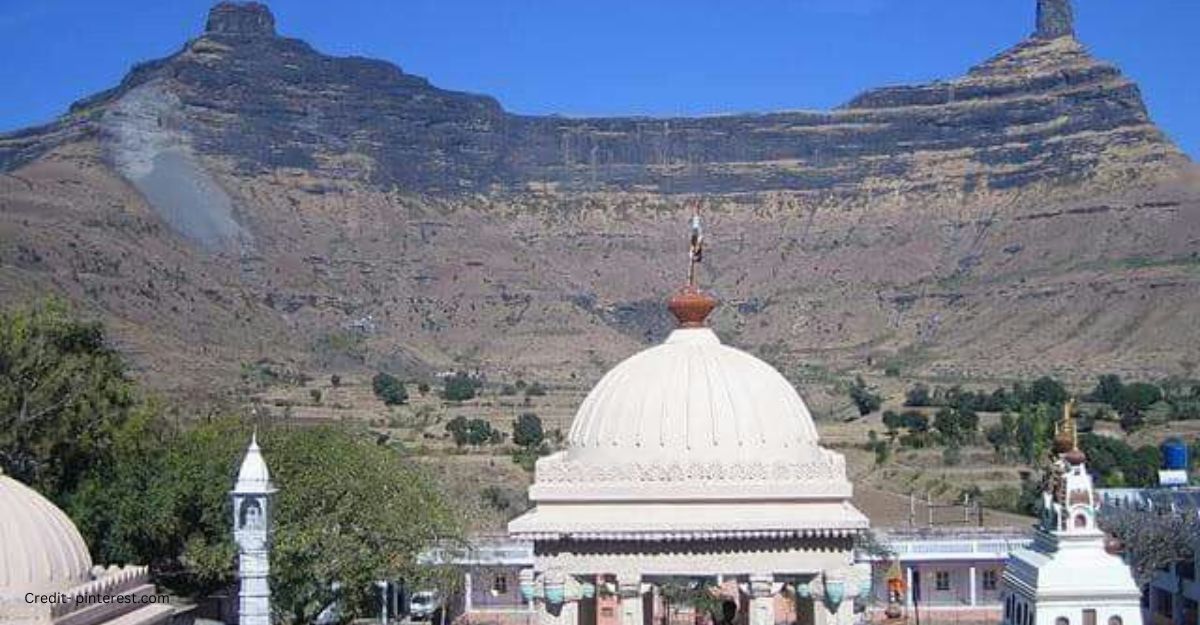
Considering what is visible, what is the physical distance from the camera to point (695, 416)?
1866 cm

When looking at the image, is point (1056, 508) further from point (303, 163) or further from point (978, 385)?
point (303, 163)

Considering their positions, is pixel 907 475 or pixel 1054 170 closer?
pixel 907 475

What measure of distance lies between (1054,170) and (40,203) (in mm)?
87937

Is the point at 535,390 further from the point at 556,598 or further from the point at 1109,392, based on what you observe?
the point at 556,598

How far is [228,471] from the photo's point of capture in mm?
33156

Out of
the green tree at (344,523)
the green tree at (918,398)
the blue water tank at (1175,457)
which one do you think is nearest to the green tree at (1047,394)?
the green tree at (918,398)

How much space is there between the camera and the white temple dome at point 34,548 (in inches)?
754

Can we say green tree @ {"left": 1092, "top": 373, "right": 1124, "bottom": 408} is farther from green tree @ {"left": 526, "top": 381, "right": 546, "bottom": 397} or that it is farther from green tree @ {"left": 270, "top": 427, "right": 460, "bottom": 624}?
green tree @ {"left": 270, "top": 427, "right": 460, "bottom": 624}

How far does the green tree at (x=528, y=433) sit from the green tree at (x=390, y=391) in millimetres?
16932

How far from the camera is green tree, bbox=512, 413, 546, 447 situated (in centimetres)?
7944

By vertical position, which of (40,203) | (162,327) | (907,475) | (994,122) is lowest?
(907,475)

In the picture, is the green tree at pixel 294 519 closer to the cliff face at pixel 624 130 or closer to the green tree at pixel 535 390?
the green tree at pixel 535 390

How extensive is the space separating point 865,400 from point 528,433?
1001 inches

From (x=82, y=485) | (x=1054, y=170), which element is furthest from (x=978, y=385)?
(x=82, y=485)
